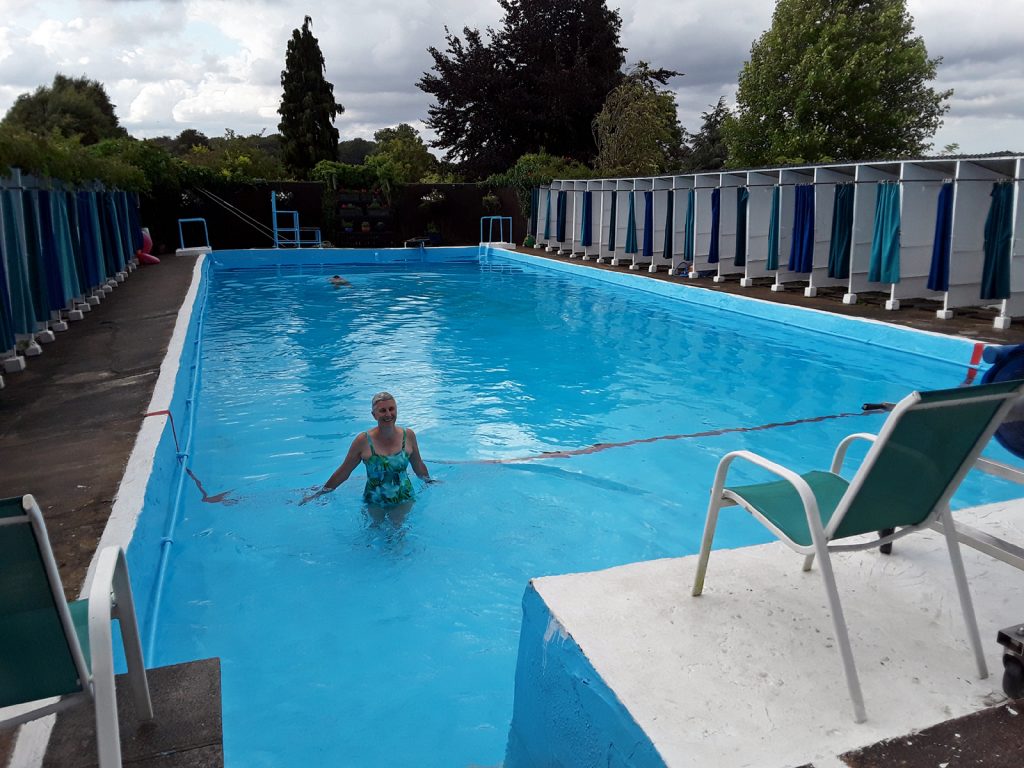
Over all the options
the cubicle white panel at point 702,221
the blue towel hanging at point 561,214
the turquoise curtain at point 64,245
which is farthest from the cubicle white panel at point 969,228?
the blue towel hanging at point 561,214

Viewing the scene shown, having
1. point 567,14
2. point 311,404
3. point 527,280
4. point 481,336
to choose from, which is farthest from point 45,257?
point 567,14

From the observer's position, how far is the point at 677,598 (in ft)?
8.18

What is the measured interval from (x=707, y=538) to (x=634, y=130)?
82.1 feet

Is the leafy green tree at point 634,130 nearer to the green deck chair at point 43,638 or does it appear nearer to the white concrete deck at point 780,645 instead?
the white concrete deck at point 780,645

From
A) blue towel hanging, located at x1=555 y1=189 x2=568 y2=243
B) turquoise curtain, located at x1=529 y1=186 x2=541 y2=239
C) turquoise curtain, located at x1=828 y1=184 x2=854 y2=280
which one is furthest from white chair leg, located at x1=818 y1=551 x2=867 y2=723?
turquoise curtain, located at x1=529 y1=186 x2=541 y2=239

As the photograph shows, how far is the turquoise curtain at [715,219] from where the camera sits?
48.1ft

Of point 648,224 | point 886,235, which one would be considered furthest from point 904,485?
point 648,224

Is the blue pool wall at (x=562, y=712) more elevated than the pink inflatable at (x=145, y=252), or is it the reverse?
the pink inflatable at (x=145, y=252)

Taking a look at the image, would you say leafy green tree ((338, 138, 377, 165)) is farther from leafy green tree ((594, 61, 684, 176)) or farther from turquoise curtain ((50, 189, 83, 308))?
turquoise curtain ((50, 189, 83, 308))

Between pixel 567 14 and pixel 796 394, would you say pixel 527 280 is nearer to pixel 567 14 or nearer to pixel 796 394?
pixel 796 394

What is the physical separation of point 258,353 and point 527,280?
30.0ft

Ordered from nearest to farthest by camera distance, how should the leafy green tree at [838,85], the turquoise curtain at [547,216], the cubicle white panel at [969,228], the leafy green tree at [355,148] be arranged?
the cubicle white panel at [969,228]
the turquoise curtain at [547,216]
the leafy green tree at [838,85]
the leafy green tree at [355,148]

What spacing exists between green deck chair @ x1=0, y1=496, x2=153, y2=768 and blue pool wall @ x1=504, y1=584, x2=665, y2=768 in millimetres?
1181

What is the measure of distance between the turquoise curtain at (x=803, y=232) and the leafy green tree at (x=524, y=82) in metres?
20.3
